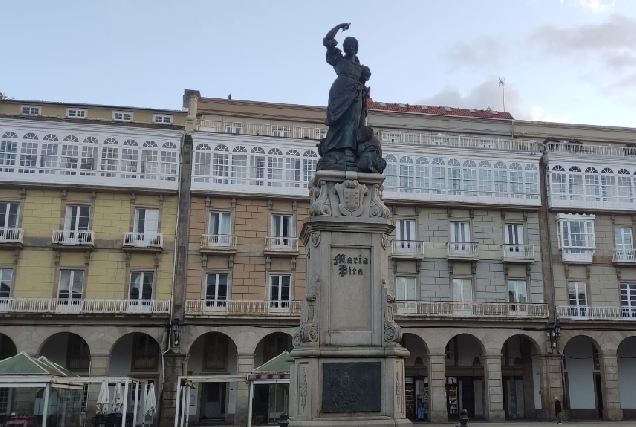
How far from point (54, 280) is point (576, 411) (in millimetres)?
28312

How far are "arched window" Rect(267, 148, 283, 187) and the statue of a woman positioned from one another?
74.6ft

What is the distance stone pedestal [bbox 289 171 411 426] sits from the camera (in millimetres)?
11078

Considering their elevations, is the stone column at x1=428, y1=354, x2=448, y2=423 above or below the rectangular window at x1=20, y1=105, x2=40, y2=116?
below

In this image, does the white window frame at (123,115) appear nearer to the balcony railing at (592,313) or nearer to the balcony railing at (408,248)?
the balcony railing at (408,248)

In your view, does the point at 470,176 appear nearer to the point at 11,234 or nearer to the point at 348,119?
the point at 11,234

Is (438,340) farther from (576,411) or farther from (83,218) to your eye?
(83,218)

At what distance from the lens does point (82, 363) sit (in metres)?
34.5

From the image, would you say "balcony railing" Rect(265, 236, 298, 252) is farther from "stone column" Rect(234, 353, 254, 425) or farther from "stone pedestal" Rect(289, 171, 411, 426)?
"stone pedestal" Rect(289, 171, 411, 426)

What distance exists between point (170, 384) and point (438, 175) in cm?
1794

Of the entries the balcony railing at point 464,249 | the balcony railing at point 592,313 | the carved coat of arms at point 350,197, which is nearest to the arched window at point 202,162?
the balcony railing at point 464,249

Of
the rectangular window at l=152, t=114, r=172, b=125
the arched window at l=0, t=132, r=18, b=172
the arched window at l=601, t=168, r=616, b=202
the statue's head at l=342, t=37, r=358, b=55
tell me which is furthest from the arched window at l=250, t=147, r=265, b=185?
the statue's head at l=342, t=37, r=358, b=55

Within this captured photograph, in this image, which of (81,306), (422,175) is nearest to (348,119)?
(81,306)

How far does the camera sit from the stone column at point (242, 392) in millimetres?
32938

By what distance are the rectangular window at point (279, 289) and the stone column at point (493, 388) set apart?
35.4 feet
